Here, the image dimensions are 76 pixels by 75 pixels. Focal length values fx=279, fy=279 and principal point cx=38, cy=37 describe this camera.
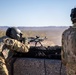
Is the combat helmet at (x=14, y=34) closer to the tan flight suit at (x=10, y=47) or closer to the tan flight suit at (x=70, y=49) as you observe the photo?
the tan flight suit at (x=10, y=47)

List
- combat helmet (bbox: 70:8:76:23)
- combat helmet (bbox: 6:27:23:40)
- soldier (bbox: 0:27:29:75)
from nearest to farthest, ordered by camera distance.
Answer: combat helmet (bbox: 70:8:76:23), soldier (bbox: 0:27:29:75), combat helmet (bbox: 6:27:23:40)

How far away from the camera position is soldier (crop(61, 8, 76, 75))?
117 inches

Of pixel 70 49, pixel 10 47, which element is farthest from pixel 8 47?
pixel 70 49

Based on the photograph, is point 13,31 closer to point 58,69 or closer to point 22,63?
point 22,63

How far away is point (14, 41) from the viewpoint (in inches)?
222

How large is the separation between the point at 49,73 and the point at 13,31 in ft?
4.33

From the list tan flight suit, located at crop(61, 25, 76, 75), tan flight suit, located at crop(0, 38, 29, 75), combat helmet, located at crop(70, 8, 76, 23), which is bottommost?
tan flight suit, located at crop(0, 38, 29, 75)

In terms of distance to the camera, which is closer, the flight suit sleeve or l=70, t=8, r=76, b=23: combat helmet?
l=70, t=8, r=76, b=23: combat helmet

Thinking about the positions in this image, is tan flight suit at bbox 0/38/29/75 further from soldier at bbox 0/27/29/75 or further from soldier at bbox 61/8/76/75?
soldier at bbox 61/8/76/75

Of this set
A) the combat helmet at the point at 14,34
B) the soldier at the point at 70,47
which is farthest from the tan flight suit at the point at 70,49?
the combat helmet at the point at 14,34

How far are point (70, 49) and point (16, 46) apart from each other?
2.57 meters

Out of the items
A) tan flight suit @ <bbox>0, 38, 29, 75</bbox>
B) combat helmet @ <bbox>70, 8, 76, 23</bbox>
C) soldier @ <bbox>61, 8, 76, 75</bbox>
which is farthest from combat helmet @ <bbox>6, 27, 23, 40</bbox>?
combat helmet @ <bbox>70, 8, 76, 23</bbox>

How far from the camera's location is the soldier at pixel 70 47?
117 inches

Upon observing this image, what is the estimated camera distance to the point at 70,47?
3066 mm
